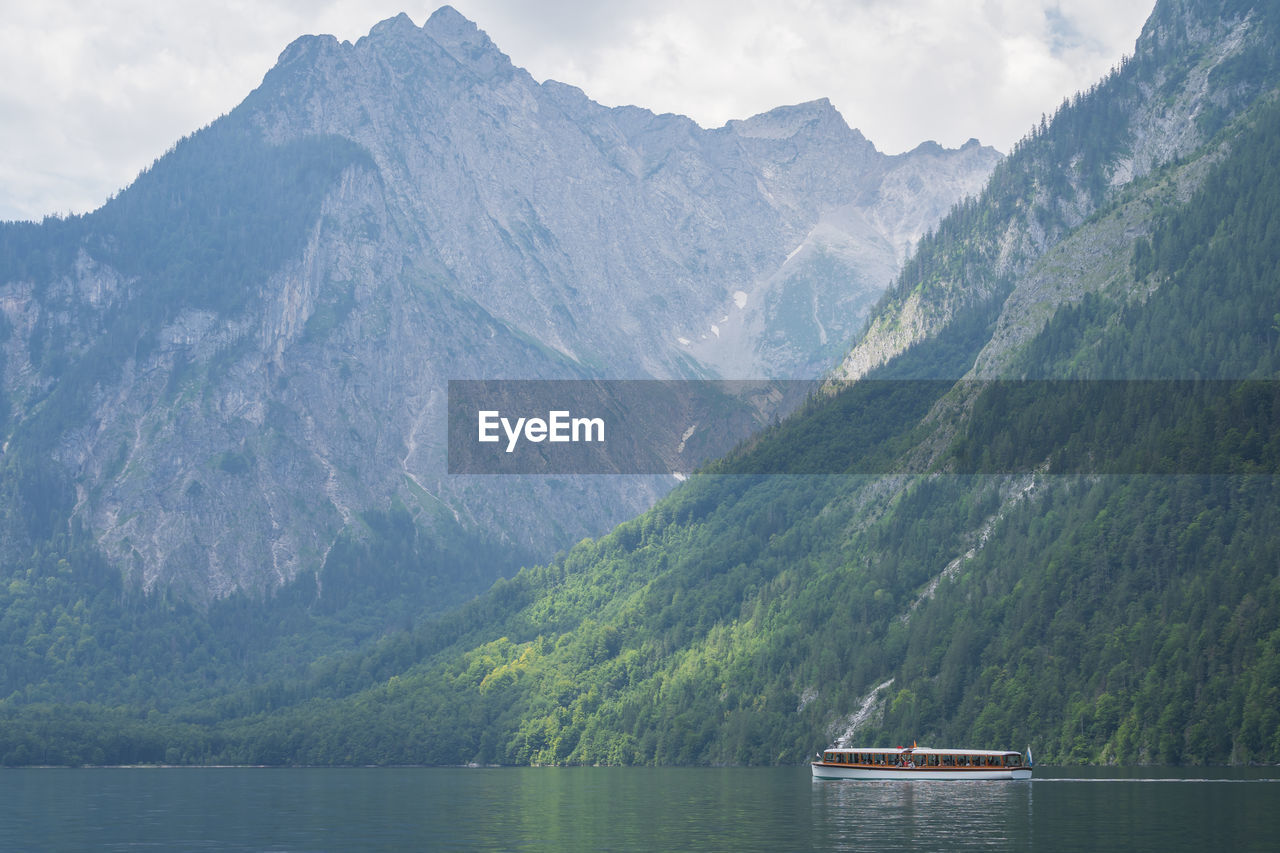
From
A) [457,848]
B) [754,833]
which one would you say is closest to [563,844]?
[457,848]

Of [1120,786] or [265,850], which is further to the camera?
[1120,786]

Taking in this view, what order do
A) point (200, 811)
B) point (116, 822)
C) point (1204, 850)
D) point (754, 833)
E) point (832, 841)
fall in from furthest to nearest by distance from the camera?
point (200, 811), point (116, 822), point (754, 833), point (832, 841), point (1204, 850)

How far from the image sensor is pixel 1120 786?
19862cm

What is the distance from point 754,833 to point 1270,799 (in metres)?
57.6

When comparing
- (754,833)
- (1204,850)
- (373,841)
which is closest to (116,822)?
(373,841)

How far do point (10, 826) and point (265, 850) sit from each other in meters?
48.9

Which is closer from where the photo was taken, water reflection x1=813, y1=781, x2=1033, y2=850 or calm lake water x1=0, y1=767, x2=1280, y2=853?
water reflection x1=813, y1=781, x2=1033, y2=850

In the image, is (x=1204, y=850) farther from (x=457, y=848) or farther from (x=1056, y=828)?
(x=457, y=848)

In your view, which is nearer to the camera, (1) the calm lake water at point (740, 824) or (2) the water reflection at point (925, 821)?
(2) the water reflection at point (925, 821)

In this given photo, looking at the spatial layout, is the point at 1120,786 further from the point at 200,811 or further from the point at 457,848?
the point at 200,811

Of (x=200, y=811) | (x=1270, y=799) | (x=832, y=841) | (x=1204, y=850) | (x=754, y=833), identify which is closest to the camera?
(x=1204, y=850)

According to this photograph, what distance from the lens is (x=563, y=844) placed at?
139 metres

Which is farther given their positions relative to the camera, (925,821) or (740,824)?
(925,821)

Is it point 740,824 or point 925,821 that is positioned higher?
point 925,821
